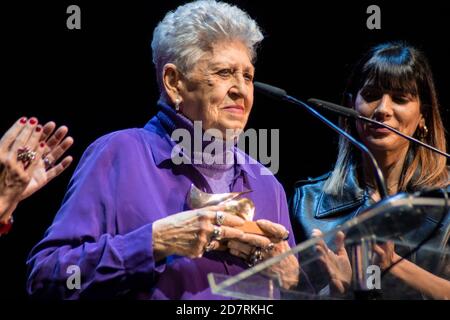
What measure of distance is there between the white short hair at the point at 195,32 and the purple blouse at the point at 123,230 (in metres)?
0.22

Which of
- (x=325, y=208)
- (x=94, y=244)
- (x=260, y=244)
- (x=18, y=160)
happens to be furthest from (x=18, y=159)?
(x=325, y=208)

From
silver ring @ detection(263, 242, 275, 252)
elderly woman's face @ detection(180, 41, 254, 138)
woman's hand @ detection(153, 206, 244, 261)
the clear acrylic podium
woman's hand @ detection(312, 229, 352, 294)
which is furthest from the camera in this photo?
elderly woman's face @ detection(180, 41, 254, 138)

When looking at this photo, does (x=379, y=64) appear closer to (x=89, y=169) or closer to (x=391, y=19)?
(x=391, y=19)

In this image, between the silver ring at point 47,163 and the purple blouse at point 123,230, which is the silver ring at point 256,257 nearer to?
the purple blouse at point 123,230

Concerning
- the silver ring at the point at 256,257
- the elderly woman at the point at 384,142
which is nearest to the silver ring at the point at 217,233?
the silver ring at the point at 256,257

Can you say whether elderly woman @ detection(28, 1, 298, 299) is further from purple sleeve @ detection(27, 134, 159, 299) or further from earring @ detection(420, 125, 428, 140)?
earring @ detection(420, 125, 428, 140)

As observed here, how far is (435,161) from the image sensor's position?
9.80 ft

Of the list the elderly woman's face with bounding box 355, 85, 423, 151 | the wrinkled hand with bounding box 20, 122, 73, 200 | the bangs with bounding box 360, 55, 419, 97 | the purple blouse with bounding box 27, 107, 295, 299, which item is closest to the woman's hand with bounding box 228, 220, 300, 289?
the purple blouse with bounding box 27, 107, 295, 299

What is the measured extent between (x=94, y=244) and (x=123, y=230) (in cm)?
12

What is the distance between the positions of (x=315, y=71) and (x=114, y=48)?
43.4 inches

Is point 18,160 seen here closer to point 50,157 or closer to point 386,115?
point 50,157

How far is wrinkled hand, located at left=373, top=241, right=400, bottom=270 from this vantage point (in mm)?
1751

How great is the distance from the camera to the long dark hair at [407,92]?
115 inches

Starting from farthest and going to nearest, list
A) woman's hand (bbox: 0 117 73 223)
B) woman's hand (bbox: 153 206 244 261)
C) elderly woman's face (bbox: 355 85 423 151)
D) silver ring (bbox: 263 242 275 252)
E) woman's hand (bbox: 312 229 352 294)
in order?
elderly woman's face (bbox: 355 85 423 151)
silver ring (bbox: 263 242 275 252)
woman's hand (bbox: 153 206 244 261)
woman's hand (bbox: 0 117 73 223)
woman's hand (bbox: 312 229 352 294)
